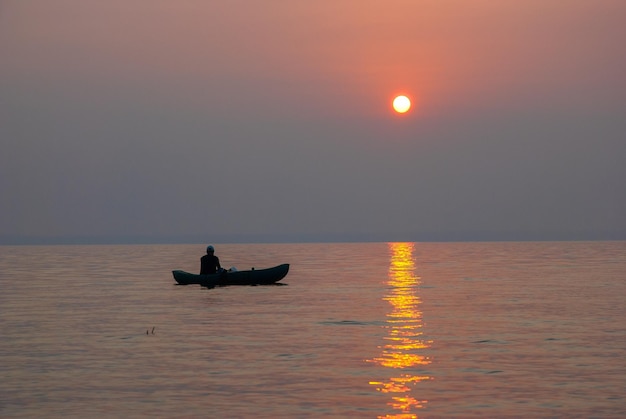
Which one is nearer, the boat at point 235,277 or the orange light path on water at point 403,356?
the orange light path on water at point 403,356

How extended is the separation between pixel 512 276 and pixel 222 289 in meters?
28.8

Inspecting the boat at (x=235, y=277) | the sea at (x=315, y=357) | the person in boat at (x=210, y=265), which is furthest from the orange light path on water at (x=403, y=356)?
the person in boat at (x=210, y=265)

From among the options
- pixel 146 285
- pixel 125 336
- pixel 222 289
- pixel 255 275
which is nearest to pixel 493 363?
Answer: pixel 125 336

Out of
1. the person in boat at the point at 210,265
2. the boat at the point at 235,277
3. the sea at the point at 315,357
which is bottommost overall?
the sea at the point at 315,357

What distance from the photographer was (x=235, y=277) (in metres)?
56.6

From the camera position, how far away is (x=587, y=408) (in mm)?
20969

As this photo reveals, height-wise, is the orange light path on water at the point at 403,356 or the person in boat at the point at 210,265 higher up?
the person in boat at the point at 210,265

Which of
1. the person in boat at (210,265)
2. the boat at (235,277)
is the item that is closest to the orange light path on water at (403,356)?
the boat at (235,277)

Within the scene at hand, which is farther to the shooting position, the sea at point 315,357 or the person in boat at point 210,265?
the person in boat at point 210,265

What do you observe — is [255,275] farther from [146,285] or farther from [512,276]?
[512,276]

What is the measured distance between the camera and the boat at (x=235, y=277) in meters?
55.3

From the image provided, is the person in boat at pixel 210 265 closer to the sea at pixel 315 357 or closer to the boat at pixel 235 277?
the boat at pixel 235 277

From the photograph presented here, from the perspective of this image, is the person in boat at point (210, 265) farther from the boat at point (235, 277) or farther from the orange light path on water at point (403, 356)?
the orange light path on water at point (403, 356)

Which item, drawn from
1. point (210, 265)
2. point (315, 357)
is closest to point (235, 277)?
point (210, 265)
